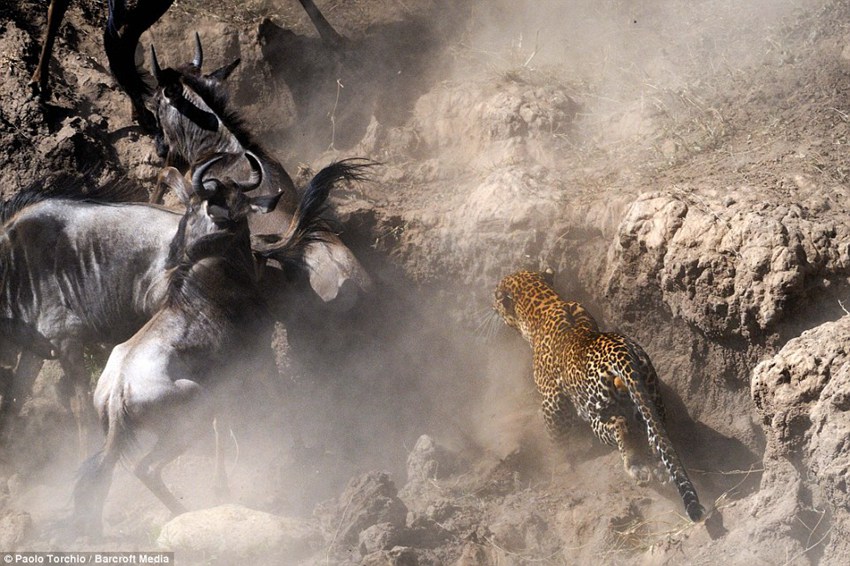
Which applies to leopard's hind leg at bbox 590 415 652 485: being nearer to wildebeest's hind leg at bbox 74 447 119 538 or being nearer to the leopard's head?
the leopard's head

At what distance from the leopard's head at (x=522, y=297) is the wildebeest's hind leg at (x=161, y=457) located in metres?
2.42

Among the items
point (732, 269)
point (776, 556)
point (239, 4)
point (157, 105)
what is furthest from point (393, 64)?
point (776, 556)

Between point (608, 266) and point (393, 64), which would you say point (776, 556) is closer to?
point (608, 266)

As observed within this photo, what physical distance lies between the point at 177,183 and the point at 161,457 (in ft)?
6.96

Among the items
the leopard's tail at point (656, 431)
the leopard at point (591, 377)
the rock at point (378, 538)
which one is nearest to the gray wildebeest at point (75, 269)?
the leopard at point (591, 377)

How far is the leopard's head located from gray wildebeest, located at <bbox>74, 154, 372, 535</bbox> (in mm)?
1591

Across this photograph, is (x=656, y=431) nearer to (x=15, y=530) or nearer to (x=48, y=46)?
(x=15, y=530)

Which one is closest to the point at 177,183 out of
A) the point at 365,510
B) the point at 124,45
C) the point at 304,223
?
the point at 304,223

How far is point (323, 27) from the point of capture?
8.87 m

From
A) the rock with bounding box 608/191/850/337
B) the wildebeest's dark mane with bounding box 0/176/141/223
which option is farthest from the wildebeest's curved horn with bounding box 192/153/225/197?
the rock with bounding box 608/191/850/337

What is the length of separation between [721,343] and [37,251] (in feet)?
16.6

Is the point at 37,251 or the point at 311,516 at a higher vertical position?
the point at 37,251

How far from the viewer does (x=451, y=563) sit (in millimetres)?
5629

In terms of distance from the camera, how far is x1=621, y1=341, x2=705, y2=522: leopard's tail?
521cm
